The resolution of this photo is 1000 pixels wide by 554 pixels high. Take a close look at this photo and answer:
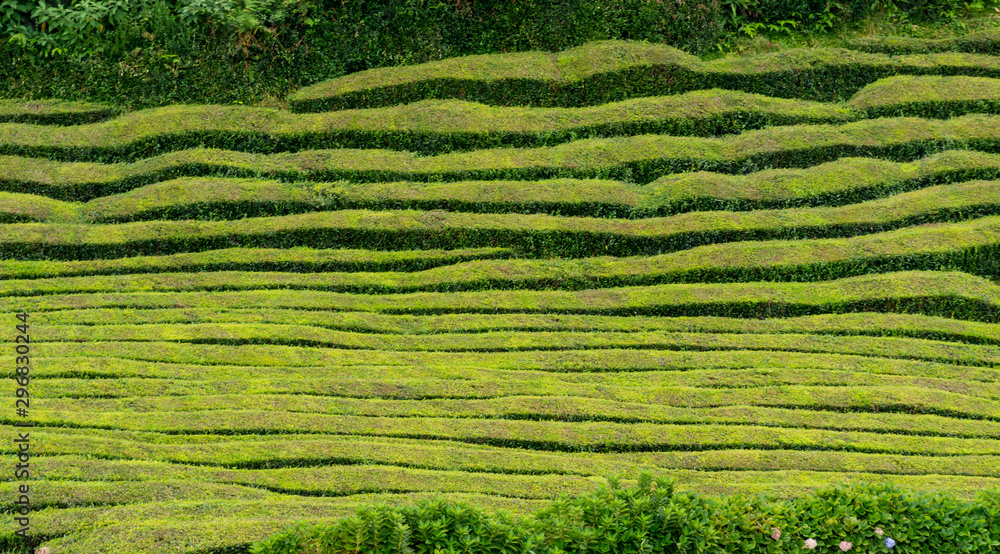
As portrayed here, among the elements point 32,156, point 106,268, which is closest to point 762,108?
point 106,268

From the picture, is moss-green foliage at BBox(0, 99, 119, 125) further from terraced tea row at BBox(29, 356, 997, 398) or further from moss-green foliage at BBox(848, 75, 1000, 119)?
moss-green foliage at BBox(848, 75, 1000, 119)

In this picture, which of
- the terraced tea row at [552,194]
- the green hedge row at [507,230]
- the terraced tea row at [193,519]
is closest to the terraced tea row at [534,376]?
the terraced tea row at [193,519]

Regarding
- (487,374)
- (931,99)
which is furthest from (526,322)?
(931,99)

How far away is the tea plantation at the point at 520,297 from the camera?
31.4 feet

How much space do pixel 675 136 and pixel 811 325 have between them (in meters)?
4.73

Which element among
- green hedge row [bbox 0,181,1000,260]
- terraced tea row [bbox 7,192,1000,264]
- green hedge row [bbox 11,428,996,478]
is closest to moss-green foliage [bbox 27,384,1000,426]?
green hedge row [bbox 11,428,996,478]

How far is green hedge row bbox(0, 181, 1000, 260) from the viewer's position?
13.8 metres

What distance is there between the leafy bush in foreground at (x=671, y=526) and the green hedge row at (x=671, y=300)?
4747mm

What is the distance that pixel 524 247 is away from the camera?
45.7 feet

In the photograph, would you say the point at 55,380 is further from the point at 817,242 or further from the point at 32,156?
the point at 817,242

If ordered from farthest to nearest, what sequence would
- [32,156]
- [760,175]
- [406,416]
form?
[32,156]
[760,175]
[406,416]

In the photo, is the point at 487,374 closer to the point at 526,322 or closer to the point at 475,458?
the point at 526,322

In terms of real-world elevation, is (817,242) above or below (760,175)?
below

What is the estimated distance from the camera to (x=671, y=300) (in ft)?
42.0
